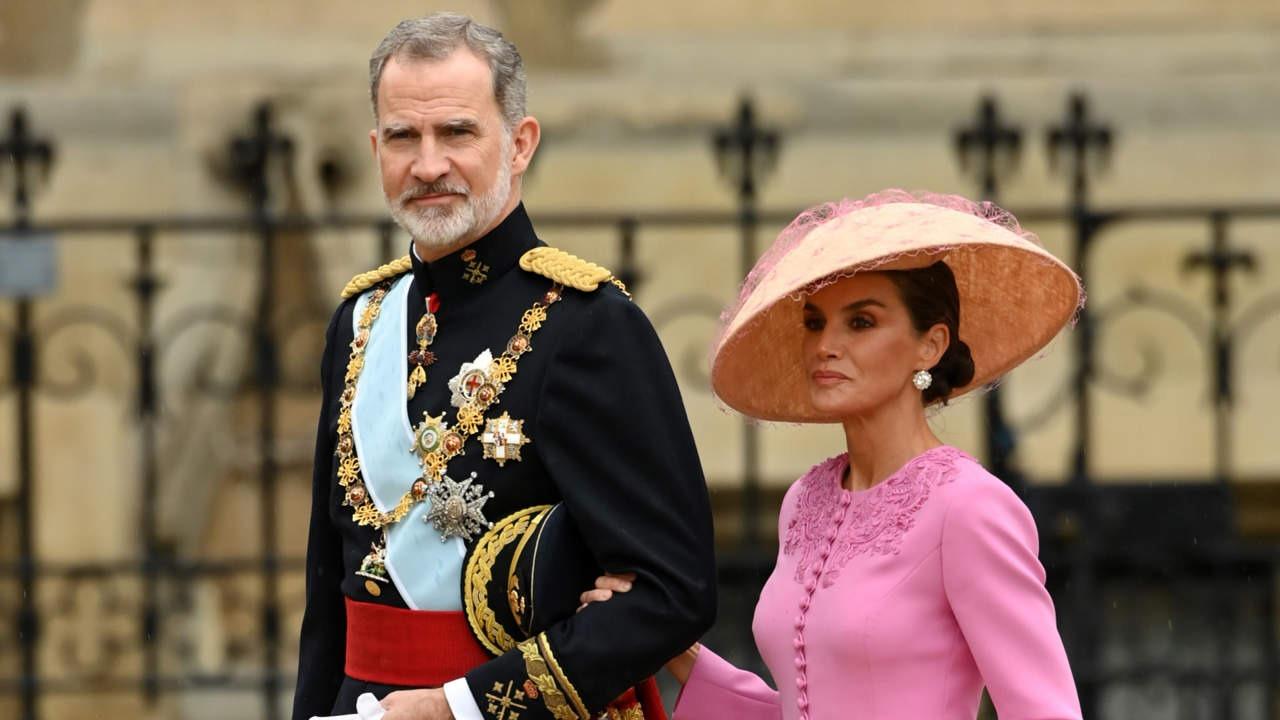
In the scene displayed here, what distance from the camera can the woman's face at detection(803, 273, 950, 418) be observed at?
130 inches

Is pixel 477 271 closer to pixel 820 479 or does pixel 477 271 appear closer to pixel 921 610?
pixel 820 479

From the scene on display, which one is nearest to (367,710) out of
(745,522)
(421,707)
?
(421,707)

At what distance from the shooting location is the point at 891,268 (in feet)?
10.8

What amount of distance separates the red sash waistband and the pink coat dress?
430 mm

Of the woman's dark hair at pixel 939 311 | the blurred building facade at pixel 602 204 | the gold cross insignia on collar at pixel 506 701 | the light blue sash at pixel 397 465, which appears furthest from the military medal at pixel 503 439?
the blurred building facade at pixel 602 204

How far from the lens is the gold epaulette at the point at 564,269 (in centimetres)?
341

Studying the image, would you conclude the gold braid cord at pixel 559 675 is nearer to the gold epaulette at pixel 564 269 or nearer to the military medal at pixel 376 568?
the military medal at pixel 376 568

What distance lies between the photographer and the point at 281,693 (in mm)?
7695

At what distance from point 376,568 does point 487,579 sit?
197 mm

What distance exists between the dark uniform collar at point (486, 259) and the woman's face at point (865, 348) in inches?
18.7

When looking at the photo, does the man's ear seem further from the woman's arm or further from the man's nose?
the woman's arm

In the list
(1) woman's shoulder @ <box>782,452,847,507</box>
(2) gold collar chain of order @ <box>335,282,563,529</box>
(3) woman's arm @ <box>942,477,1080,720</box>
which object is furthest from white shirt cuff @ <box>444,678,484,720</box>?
(3) woman's arm @ <box>942,477,1080,720</box>

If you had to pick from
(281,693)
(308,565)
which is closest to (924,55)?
(281,693)

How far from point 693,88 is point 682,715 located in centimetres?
495
